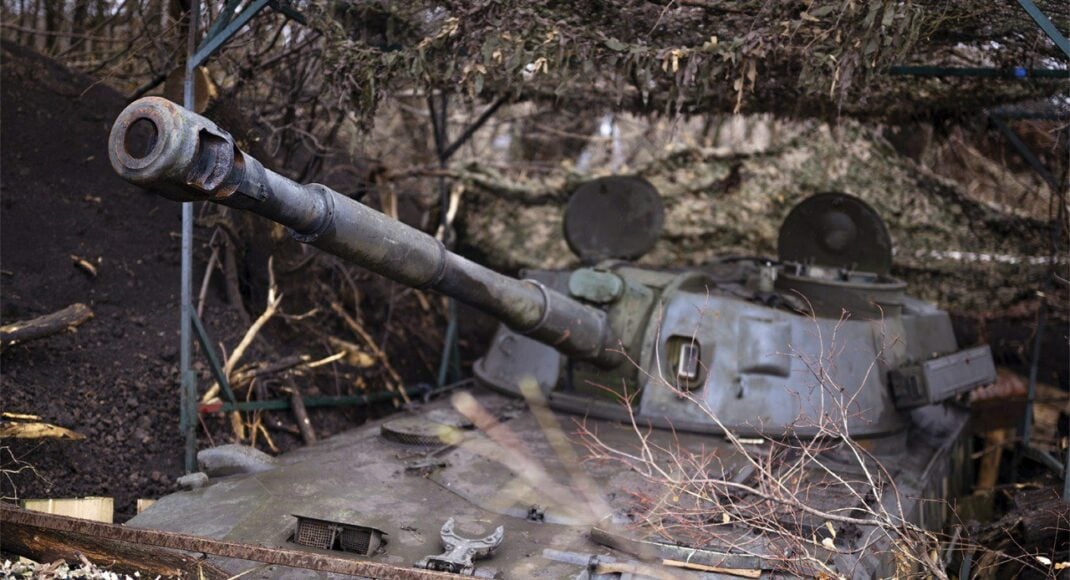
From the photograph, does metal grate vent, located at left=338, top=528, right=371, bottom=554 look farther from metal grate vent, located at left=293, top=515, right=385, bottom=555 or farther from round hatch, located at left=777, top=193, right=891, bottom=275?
round hatch, located at left=777, top=193, right=891, bottom=275

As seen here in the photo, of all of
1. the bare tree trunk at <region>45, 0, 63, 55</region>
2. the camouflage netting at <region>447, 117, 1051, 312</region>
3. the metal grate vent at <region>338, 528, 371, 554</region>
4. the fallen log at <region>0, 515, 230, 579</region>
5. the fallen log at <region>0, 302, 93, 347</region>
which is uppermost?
the bare tree trunk at <region>45, 0, 63, 55</region>

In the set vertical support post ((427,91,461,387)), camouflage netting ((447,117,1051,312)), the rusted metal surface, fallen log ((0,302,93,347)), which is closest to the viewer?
the rusted metal surface

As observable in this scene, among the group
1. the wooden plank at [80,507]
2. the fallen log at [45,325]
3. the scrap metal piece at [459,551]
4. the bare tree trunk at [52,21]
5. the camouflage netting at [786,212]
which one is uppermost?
the bare tree trunk at [52,21]

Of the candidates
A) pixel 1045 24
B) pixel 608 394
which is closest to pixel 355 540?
pixel 608 394

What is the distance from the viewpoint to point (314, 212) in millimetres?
4418

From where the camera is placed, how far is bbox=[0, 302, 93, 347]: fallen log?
251 inches

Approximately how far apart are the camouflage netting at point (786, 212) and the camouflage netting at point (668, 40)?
14.5ft

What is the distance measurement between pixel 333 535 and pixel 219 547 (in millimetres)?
614

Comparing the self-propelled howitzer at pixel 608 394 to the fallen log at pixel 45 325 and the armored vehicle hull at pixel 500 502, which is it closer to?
the armored vehicle hull at pixel 500 502

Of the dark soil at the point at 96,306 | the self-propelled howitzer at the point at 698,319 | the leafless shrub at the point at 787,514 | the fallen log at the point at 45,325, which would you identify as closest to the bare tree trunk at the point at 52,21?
the dark soil at the point at 96,306

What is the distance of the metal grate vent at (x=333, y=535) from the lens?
4.77 metres

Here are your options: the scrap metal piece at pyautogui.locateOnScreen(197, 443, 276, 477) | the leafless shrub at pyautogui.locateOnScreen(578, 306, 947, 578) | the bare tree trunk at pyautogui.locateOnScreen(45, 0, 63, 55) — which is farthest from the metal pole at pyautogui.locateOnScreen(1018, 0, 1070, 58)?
the bare tree trunk at pyautogui.locateOnScreen(45, 0, 63, 55)

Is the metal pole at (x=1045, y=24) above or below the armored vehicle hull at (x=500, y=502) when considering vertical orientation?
above

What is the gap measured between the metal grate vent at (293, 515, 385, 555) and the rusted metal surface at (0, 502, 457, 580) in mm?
369
